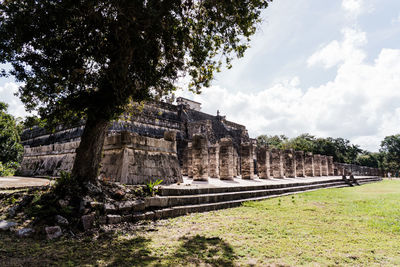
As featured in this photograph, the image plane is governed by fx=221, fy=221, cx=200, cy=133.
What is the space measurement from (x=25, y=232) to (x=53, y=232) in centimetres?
39

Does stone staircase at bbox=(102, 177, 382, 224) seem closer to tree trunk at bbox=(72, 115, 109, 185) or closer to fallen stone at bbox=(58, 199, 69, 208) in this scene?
fallen stone at bbox=(58, 199, 69, 208)

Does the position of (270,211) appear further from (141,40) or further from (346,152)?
(346,152)

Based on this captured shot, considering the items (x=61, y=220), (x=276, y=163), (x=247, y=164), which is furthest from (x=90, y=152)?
(x=276, y=163)

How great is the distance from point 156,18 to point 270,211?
5.29 m

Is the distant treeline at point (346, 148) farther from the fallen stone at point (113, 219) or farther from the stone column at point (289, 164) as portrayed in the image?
the fallen stone at point (113, 219)

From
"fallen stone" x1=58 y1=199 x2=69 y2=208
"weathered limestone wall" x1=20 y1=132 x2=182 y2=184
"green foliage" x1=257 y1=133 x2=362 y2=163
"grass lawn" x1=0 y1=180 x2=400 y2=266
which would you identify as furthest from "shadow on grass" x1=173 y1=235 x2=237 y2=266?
"green foliage" x1=257 y1=133 x2=362 y2=163

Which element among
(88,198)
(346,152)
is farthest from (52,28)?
(346,152)

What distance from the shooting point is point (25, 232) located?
129 inches

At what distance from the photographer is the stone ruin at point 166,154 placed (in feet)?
21.3

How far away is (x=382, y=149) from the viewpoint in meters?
64.0

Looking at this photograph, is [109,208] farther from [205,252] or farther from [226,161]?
[226,161]

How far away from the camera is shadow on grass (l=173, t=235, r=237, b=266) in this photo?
2623 millimetres

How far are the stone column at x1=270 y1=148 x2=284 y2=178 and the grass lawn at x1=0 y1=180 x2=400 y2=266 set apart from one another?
12.2 metres

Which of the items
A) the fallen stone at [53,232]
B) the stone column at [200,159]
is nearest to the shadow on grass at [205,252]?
the fallen stone at [53,232]
